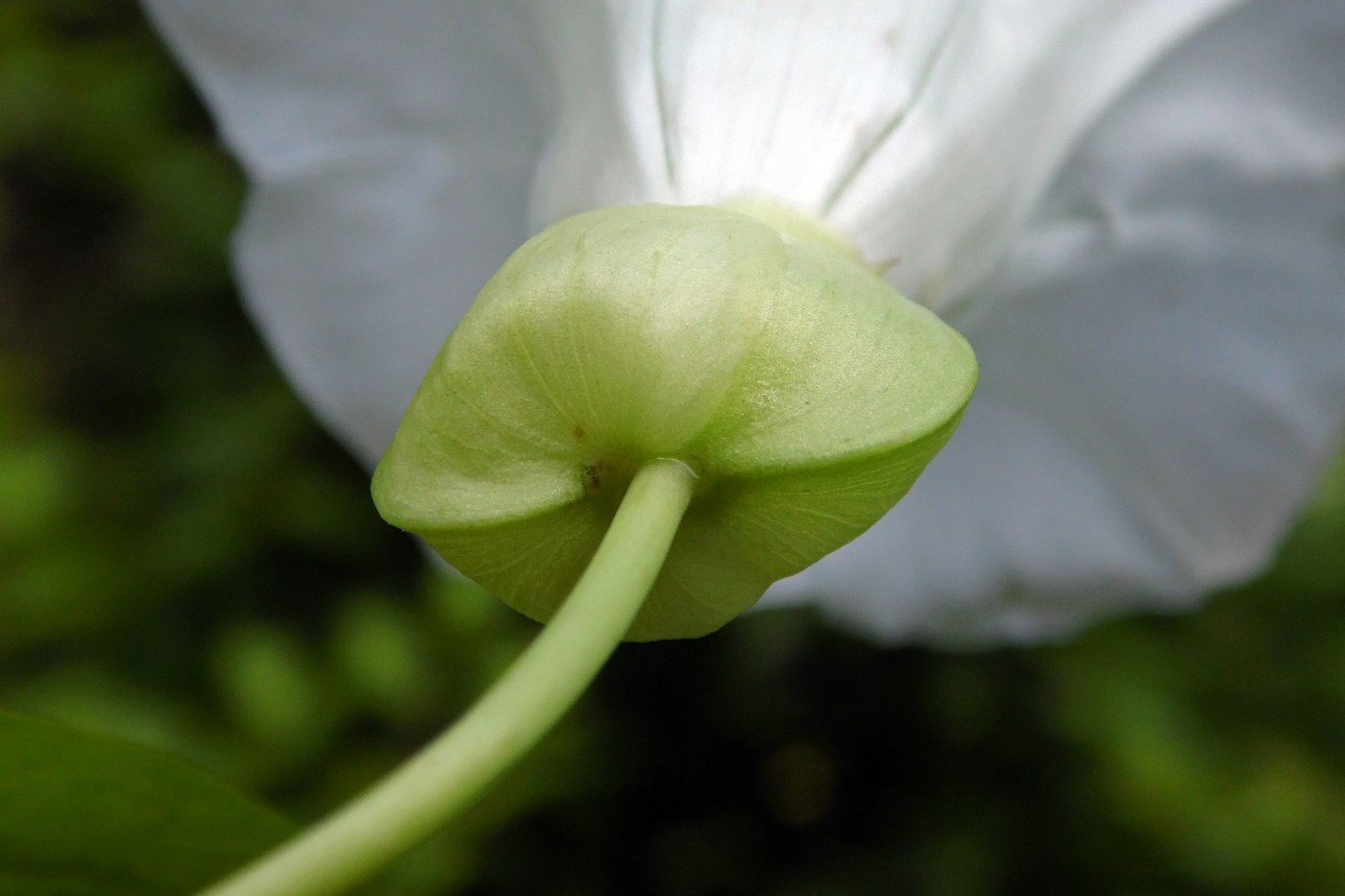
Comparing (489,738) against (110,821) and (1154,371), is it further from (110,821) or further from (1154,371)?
(1154,371)

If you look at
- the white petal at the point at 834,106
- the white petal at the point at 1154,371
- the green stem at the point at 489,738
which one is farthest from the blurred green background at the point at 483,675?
the green stem at the point at 489,738

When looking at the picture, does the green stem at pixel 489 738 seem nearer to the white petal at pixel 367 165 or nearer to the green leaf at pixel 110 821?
the green leaf at pixel 110 821

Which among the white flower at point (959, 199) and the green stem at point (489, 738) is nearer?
the green stem at point (489, 738)

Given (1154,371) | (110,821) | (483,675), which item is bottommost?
(483,675)

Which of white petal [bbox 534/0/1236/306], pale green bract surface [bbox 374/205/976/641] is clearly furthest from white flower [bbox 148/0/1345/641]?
pale green bract surface [bbox 374/205/976/641]

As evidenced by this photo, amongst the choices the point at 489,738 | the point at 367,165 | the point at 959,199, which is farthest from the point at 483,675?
the point at 489,738

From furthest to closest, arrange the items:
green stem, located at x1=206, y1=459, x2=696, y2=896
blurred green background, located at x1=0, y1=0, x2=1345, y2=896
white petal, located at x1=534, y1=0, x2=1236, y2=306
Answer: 1. blurred green background, located at x1=0, y1=0, x2=1345, y2=896
2. white petal, located at x1=534, y1=0, x2=1236, y2=306
3. green stem, located at x1=206, y1=459, x2=696, y2=896

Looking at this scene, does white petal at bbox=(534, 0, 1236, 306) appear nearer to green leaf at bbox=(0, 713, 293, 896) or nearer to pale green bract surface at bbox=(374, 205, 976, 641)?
pale green bract surface at bbox=(374, 205, 976, 641)
